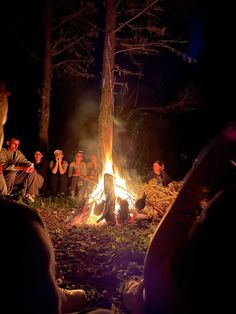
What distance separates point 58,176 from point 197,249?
1041 cm

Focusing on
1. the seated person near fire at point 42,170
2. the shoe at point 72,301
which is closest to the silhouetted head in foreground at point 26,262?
the shoe at point 72,301

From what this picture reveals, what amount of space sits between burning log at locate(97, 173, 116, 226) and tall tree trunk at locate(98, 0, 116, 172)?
5.63 ft

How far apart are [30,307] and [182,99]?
1459 cm

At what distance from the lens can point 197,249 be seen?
141 centimetres

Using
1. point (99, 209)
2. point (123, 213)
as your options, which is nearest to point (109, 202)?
point (99, 209)

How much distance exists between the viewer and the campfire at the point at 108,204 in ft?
27.8

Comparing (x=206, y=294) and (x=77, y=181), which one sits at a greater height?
(x=206, y=294)

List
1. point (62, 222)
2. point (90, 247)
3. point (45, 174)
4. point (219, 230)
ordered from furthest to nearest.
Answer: point (45, 174) → point (62, 222) → point (90, 247) → point (219, 230)

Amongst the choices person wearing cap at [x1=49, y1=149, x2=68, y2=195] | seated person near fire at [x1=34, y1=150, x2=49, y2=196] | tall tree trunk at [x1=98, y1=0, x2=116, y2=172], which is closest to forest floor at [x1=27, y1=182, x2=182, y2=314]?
seated person near fire at [x1=34, y1=150, x2=49, y2=196]

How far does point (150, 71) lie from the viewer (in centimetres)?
1891

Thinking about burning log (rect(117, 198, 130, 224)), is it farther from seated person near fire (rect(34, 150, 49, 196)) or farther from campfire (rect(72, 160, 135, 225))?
seated person near fire (rect(34, 150, 49, 196))

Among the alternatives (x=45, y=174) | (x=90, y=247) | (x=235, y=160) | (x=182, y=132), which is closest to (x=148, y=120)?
(x=182, y=132)

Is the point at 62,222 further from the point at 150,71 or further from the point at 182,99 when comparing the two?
the point at 150,71

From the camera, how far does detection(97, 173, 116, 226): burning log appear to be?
8.45m
